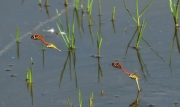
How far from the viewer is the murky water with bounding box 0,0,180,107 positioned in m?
3.96

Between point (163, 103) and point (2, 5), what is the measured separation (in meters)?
2.61

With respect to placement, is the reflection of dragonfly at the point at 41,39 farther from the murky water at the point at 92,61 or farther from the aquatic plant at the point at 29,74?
the aquatic plant at the point at 29,74

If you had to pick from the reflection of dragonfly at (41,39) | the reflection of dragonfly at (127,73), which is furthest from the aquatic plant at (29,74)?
the reflection of dragonfly at (127,73)

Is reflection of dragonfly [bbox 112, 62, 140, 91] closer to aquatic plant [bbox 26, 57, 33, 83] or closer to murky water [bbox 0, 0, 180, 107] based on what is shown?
murky water [bbox 0, 0, 180, 107]

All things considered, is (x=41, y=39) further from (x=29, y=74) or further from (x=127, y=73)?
(x=127, y=73)

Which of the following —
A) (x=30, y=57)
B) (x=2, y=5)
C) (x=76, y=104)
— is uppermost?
(x=2, y=5)

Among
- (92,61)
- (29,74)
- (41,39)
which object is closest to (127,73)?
(92,61)

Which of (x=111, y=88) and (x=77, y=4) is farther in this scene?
(x=77, y=4)

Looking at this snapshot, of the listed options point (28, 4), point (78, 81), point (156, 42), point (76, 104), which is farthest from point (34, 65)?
point (28, 4)

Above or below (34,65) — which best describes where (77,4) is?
above

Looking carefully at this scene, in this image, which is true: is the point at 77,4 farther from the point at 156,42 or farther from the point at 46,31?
the point at 156,42

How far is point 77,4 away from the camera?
17.9ft

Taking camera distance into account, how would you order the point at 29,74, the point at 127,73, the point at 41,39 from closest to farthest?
the point at 127,73 → the point at 29,74 → the point at 41,39

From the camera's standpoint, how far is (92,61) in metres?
4.52
